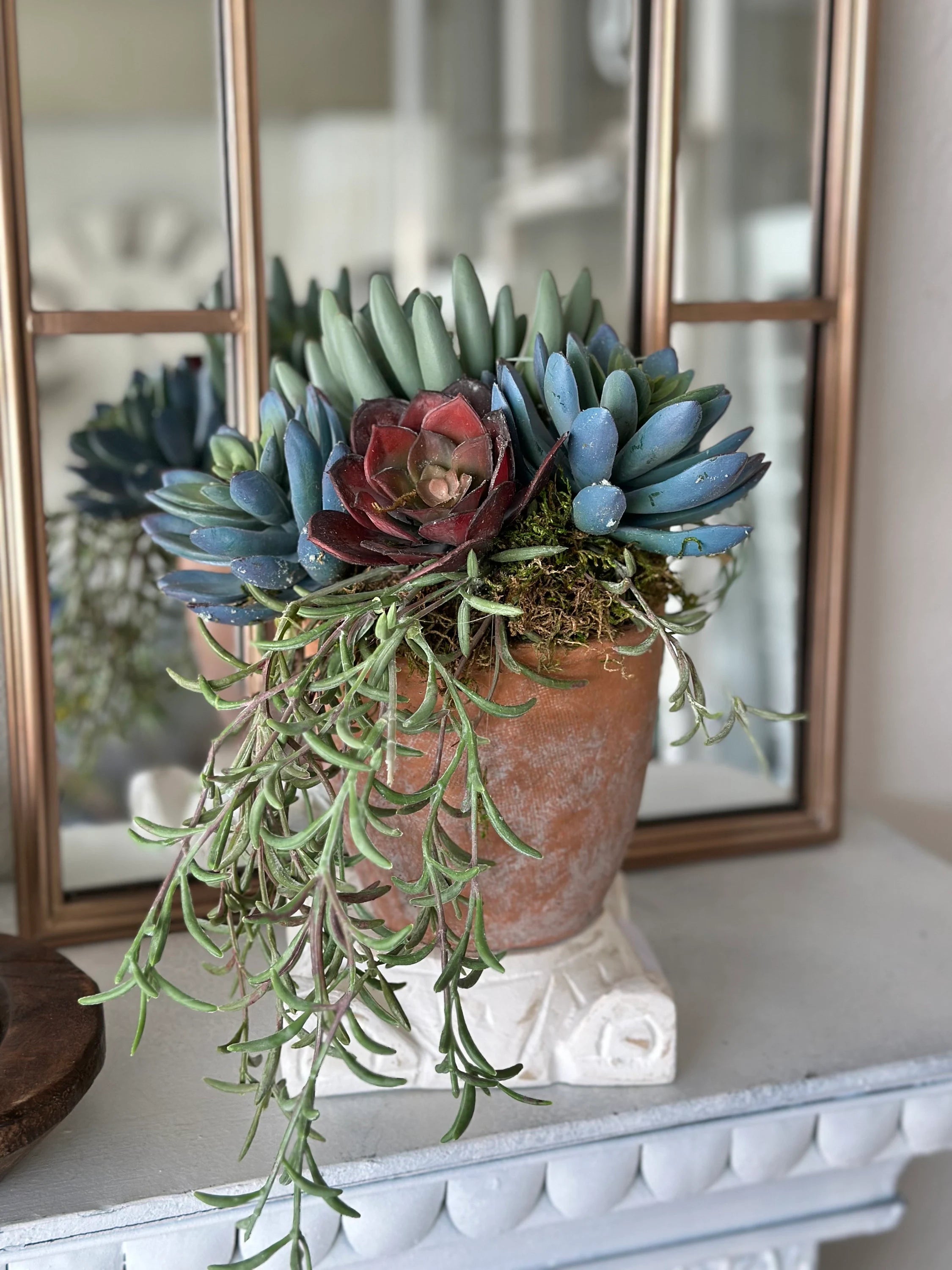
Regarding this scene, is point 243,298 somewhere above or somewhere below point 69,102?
below

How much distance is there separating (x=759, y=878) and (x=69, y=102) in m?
0.85

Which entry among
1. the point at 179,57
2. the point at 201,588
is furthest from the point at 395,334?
the point at 179,57

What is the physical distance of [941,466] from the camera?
27.5 inches

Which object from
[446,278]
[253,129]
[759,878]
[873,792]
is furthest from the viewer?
[446,278]

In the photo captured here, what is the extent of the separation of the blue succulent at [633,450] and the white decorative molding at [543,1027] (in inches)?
6.8

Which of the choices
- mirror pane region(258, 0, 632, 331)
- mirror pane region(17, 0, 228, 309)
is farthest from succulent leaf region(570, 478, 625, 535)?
mirror pane region(258, 0, 632, 331)

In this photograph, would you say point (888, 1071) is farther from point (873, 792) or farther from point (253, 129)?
point (253, 129)

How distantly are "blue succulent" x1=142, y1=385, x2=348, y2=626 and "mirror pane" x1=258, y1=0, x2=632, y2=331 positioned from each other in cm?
76

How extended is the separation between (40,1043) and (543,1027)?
0.18 m

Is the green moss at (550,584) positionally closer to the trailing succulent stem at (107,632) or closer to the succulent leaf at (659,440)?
the succulent leaf at (659,440)

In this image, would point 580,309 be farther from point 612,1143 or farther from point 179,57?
point 179,57

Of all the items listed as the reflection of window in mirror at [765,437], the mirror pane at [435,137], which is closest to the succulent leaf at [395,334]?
the reflection of window in mirror at [765,437]

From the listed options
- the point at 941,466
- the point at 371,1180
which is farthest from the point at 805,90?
the point at 371,1180

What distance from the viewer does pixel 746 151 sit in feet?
2.77
